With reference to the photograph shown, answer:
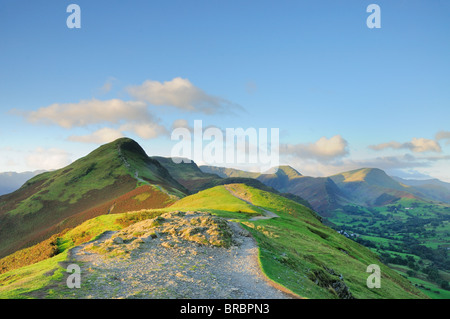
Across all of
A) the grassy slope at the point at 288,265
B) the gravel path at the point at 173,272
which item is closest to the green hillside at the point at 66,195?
the grassy slope at the point at 288,265

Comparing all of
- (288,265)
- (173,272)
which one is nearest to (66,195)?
(173,272)

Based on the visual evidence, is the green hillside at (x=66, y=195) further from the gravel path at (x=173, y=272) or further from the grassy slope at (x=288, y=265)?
the gravel path at (x=173, y=272)

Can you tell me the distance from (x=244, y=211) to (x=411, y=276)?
143m

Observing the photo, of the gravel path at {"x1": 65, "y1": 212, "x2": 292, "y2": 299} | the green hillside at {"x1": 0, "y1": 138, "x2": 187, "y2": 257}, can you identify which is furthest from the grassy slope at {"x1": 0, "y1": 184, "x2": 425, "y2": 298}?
the green hillside at {"x1": 0, "y1": 138, "x2": 187, "y2": 257}

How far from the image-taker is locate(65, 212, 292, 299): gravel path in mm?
15461

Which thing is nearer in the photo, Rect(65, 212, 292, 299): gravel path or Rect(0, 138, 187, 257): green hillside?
Rect(65, 212, 292, 299): gravel path

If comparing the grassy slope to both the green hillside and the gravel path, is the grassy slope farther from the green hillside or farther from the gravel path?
the green hillside

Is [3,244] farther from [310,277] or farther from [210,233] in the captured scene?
[310,277]

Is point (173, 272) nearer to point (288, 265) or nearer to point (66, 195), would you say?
point (288, 265)

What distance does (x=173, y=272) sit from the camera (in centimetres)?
1884

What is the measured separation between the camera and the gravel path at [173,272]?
50.7ft

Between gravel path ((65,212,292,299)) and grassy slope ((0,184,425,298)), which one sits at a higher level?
gravel path ((65,212,292,299))
